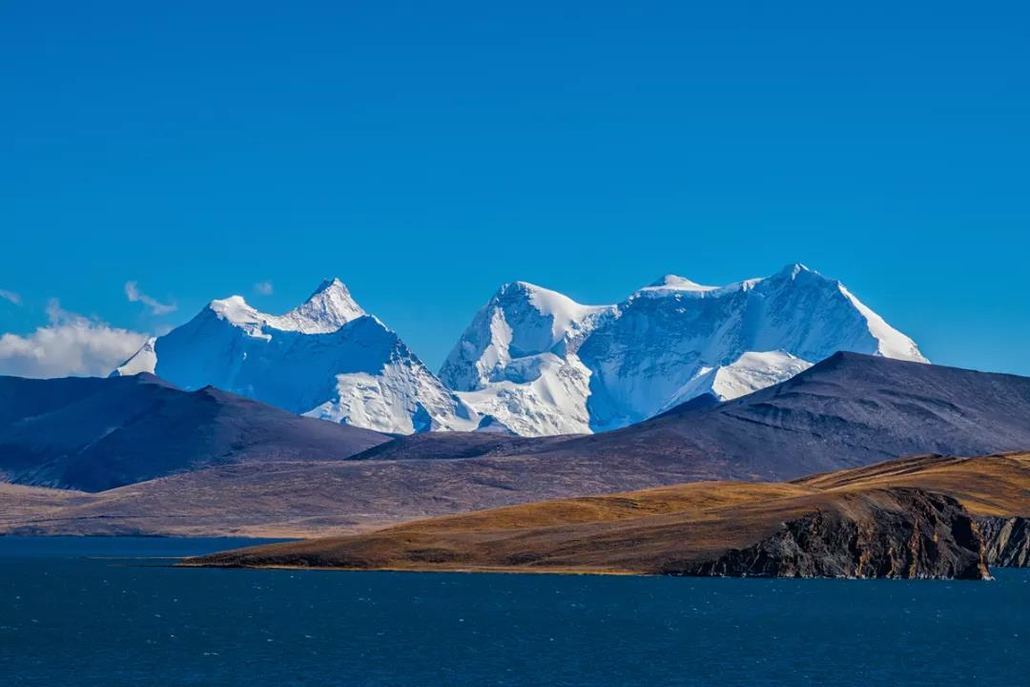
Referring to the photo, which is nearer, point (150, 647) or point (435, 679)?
point (435, 679)

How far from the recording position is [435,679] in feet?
377

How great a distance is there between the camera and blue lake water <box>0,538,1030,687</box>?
118 metres

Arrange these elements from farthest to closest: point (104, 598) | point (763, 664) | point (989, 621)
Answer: point (104, 598) → point (989, 621) → point (763, 664)

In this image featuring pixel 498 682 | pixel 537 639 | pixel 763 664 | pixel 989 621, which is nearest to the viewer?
pixel 498 682

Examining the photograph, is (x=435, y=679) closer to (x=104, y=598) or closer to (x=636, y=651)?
(x=636, y=651)

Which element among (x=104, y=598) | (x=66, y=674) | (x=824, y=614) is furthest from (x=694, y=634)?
(x=104, y=598)

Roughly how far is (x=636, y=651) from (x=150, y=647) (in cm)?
3603

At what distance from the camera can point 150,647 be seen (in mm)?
132875

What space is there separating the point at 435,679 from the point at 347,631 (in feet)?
113

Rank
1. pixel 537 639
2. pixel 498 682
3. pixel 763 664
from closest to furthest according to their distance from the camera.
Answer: pixel 498 682 < pixel 763 664 < pixel 537 639

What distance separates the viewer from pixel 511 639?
14250cm

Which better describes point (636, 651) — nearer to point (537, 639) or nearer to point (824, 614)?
point (537, 639)

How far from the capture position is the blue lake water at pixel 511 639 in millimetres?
117625

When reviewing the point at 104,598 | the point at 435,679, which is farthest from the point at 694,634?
the point at 104,598
